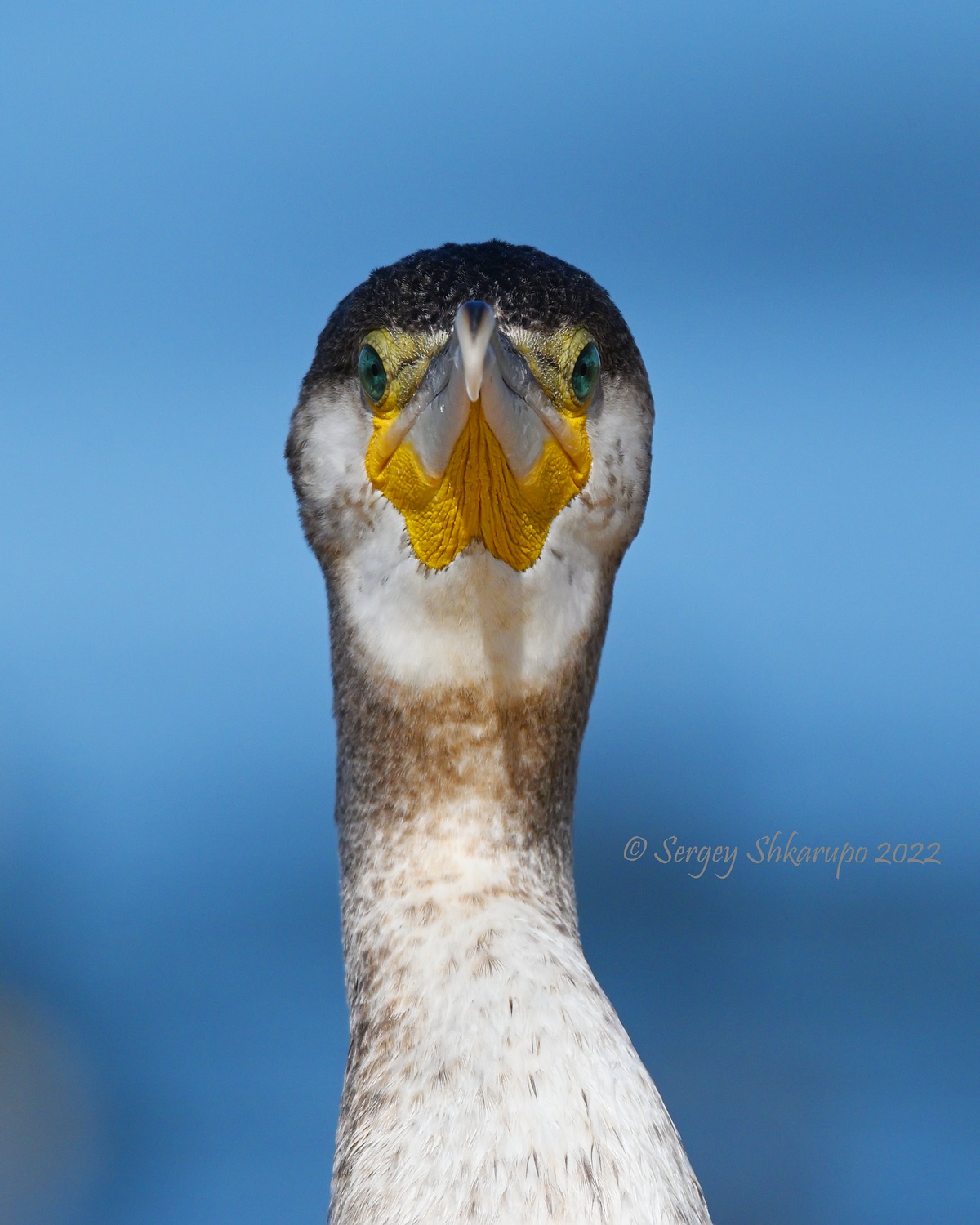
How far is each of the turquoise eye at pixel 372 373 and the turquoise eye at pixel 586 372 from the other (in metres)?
0.17

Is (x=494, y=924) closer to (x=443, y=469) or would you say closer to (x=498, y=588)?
(x=498, y=588)

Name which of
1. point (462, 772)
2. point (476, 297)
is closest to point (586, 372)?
point (476, 297)

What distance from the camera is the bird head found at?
87 cm

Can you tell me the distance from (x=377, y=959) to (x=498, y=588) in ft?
1.16

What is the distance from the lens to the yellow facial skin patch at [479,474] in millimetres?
874

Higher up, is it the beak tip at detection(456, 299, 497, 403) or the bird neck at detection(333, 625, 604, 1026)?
the beak tip at detection(456, 299, 497, 403)

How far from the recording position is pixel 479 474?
2.86ft

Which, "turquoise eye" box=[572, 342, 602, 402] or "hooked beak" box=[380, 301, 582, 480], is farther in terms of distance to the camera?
"turquoise eye" box=[572, 342, 602, 402]

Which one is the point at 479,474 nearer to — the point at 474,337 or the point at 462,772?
the point at 474,337

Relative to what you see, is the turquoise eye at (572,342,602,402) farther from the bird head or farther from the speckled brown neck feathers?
the speckled brown neck feathers

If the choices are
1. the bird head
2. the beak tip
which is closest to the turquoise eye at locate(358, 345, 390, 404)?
the bird head

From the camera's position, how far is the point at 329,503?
3.18ft

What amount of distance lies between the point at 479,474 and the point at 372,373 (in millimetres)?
151

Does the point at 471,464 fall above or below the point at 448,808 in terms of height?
above
